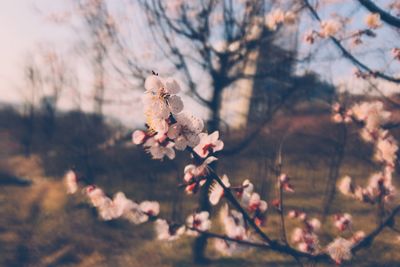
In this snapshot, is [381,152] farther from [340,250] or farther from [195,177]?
[195,177]

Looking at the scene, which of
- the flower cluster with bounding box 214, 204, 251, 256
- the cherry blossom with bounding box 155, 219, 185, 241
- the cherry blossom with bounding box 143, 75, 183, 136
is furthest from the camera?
the flower cluster with bounding box 214, 204, 251, 256

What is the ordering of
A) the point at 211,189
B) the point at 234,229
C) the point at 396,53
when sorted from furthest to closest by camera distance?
the point at 396,53 → the point at 234,229 → the point at 211,189

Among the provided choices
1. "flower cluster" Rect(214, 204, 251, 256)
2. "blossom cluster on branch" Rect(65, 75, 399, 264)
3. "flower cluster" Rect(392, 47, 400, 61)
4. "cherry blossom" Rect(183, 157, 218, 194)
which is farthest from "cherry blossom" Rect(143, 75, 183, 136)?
"flower cluster" Rect(392, 47, 400, 61)

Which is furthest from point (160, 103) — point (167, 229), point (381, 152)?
point (381, 152)

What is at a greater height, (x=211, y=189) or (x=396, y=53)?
(x=396, y=53)

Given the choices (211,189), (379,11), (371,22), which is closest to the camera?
(211,189)

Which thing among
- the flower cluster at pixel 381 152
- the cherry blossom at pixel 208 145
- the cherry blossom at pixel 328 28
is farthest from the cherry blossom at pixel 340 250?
the cherry blossom at pixel 328 28

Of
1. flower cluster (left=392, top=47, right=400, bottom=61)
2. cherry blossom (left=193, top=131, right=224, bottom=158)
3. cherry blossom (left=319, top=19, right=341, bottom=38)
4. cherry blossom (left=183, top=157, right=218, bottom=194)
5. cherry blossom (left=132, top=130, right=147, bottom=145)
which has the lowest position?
cherry blossom (left=183, top=157, right=218, bottom=194)

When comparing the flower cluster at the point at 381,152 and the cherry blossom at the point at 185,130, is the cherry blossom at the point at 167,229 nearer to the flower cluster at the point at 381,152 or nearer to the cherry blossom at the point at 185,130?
the cherry blossom at the point at 185,130

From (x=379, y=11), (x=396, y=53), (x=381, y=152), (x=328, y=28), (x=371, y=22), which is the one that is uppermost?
(x=328, y=28)

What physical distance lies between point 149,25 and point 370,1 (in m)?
4.41

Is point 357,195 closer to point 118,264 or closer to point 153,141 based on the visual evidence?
point 153,141

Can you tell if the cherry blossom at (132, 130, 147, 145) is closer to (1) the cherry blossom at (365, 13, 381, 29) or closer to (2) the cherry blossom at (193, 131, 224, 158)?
(2) the cherry blossom at (193, 131, 224, 158)

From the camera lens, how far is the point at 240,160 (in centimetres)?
1495
